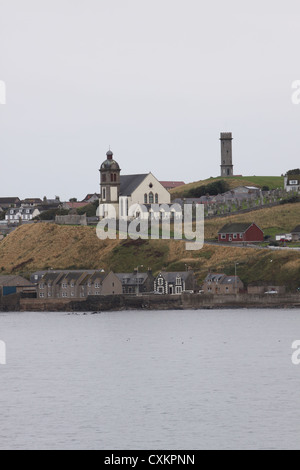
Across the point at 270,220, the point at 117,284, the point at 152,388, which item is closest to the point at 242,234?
the point at 270,220

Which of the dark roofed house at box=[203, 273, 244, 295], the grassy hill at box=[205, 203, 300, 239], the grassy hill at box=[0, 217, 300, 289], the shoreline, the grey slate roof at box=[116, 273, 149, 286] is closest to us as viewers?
the shoreline

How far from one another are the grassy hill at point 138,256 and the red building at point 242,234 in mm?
5505

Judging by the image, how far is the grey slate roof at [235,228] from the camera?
170 m

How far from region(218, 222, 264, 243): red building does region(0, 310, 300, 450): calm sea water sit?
51.3 meters

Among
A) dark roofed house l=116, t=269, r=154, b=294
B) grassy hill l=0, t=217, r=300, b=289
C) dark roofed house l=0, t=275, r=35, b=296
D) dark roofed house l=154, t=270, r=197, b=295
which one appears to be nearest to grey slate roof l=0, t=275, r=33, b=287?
dark roofed house l=0, t=275, r=35, b=296

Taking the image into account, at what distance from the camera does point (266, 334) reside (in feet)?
348

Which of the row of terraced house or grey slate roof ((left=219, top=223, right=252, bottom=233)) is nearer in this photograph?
the row of terraced house

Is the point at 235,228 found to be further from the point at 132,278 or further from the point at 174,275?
the point at 132,278

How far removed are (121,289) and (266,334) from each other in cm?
4546

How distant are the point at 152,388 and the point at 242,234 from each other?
99.6 m

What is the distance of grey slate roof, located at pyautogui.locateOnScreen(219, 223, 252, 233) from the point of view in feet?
559

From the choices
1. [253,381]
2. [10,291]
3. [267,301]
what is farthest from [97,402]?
[10,291]

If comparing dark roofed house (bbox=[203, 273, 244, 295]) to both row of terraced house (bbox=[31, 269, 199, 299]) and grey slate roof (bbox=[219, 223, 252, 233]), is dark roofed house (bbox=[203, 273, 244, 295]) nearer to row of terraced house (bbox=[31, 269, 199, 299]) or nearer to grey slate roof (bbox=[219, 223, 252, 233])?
row of terraced house (bbox=[31, 269, 199, 299])

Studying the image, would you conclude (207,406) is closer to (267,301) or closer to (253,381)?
(253,381)
